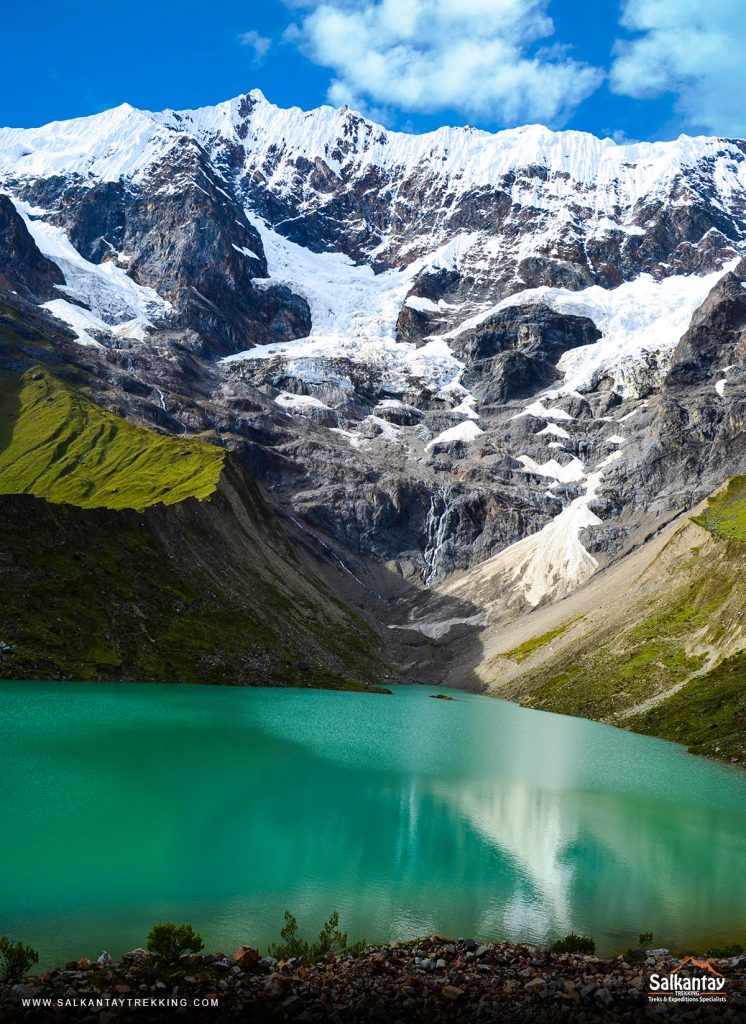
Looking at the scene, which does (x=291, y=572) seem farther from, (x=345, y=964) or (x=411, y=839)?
(x=345, y=964)

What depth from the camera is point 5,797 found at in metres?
34.4

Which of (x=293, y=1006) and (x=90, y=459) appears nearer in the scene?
(x=293, y=1006)

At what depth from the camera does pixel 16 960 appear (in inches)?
738

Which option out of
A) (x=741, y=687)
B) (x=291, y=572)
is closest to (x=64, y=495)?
(x=291, y=572)

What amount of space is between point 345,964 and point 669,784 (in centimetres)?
3905

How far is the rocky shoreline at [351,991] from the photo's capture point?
56.5ft

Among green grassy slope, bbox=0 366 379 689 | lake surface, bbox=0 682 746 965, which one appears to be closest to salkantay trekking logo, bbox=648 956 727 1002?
lake surface, bbox=0 682 746 965

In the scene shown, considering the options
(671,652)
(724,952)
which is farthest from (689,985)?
(671,652)

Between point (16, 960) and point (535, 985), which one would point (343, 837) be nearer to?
point (535, 985)

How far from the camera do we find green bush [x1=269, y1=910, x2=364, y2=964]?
70.5 ft

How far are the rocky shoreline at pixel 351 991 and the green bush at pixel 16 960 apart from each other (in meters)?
0.81

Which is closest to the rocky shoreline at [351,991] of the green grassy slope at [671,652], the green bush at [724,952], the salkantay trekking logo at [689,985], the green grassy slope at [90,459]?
the salkantay trekking logo at [689,985]

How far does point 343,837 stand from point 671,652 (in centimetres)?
7088

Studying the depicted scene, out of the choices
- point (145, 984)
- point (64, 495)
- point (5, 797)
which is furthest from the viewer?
point (64, 495)
